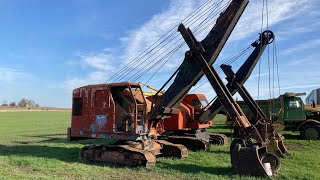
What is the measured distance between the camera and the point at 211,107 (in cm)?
1644

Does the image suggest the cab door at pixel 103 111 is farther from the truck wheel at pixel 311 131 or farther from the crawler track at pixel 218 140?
the truck wheel at pixel 311 131

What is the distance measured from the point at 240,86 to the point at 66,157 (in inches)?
296

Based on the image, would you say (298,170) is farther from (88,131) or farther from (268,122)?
(88,131)

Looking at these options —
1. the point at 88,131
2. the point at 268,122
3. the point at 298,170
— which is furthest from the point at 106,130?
the point at 298,170

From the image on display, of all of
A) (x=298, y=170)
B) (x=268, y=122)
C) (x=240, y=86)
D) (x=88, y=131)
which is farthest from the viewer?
(x=240, y=86)

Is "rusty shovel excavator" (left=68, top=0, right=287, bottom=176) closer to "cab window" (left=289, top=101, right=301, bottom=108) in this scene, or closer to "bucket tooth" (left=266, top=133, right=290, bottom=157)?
"bucket tooth" (left=266, top=133, right=290, bottom=157)

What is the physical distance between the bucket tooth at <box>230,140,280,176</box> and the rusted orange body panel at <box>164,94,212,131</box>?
631 centimetres

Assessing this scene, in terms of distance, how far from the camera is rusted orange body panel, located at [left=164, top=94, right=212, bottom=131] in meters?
16.4

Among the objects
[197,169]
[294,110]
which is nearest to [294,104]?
[294,110]

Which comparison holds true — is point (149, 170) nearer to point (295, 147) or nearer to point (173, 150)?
point (173, 150)

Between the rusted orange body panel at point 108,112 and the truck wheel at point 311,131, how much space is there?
38.0ft

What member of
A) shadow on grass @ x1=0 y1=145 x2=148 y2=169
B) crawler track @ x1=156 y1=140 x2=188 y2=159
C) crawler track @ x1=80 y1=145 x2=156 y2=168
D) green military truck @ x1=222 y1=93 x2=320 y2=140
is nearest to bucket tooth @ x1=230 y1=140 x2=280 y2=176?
crawler track @ x1=80 y1=145 x2=156 y2=168

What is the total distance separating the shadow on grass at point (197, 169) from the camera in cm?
1045

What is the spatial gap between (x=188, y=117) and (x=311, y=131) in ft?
26.9
